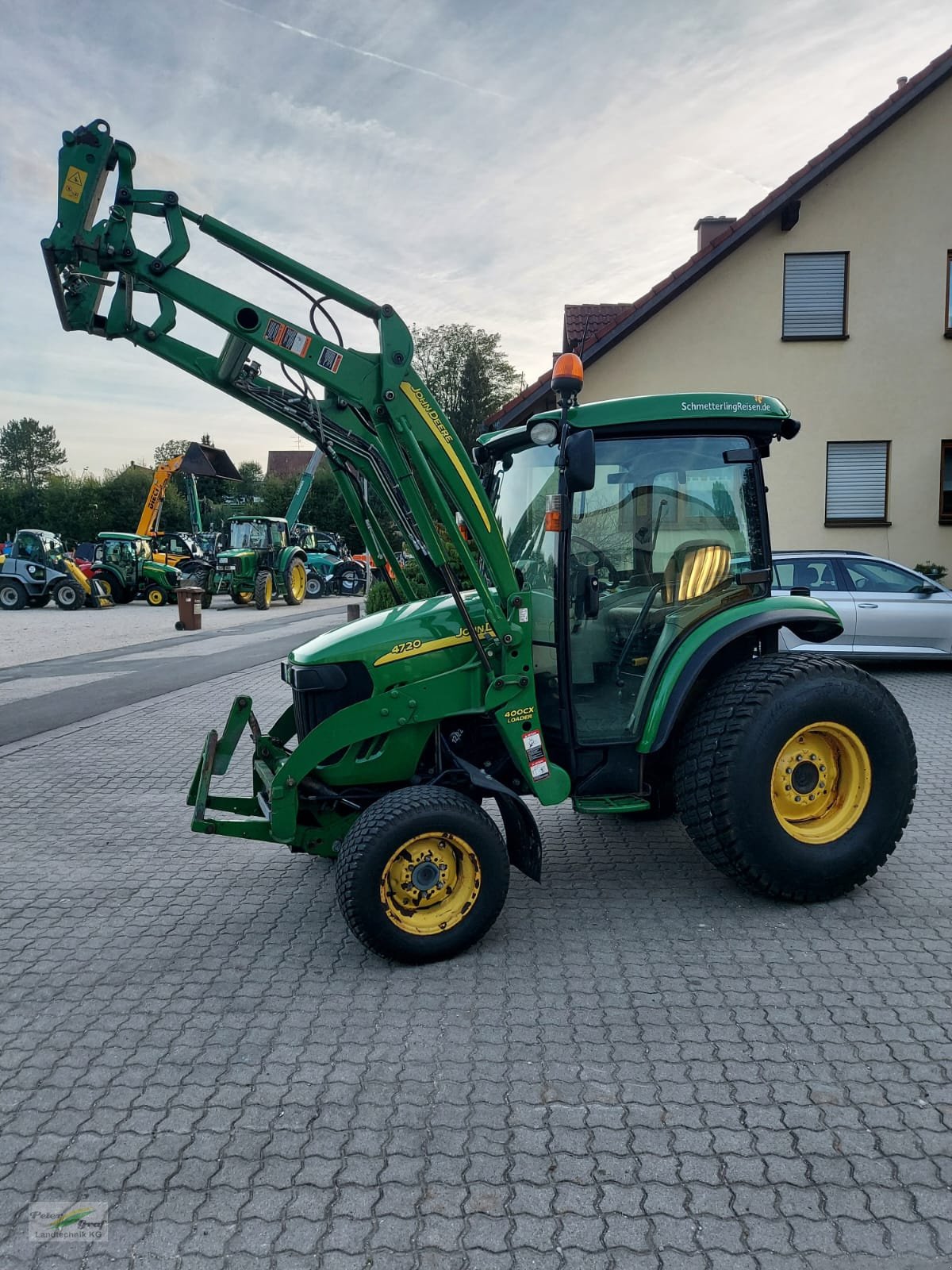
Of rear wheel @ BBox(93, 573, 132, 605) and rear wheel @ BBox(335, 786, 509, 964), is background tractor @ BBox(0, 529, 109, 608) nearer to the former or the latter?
rear wheel @ BBox(93, 573, 132, 605)

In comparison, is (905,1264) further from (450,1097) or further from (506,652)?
(506,652)

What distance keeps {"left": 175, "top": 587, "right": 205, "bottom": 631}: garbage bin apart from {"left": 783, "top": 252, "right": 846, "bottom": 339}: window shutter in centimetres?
1229

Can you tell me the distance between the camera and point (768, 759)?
13.3 feet

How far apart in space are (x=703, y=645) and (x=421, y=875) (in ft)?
5.26

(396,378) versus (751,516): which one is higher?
(396,378)

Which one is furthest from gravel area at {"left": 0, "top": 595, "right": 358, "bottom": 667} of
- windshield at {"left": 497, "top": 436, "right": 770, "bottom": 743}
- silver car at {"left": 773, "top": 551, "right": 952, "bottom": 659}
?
windshield at {"left": 497, "top": 436, "right": 770, "bottom": 743}

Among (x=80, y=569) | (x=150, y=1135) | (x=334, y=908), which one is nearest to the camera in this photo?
(x=150, y=1135)

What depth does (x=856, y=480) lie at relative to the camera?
14883mm

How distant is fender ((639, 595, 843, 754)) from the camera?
4.14 metres

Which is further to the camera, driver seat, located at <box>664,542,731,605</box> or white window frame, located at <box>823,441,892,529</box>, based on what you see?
white window frame, located at <box>823,441,892,529</box>

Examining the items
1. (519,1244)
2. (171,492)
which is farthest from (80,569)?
(171,492)

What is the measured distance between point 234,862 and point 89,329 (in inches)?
113

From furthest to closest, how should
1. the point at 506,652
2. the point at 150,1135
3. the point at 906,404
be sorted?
the point at 906,404 < the point at 506,652 < the point at 150,1135

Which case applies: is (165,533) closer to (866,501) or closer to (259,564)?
(259,564)
